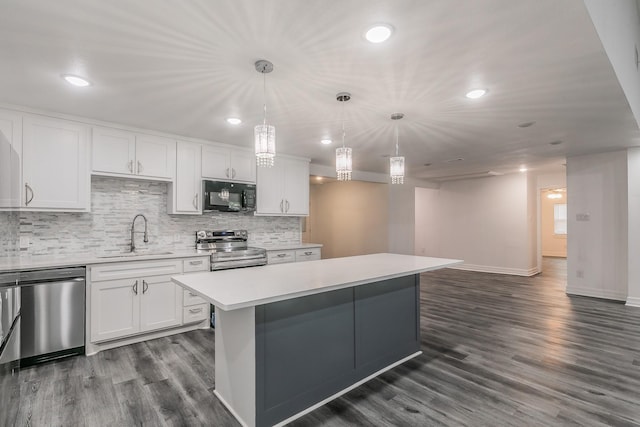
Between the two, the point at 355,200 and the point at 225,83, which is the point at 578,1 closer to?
the point at 225,83

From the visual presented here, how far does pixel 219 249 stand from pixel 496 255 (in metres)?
6.36

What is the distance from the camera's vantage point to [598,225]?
513cm

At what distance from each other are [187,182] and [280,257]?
169 centimetres

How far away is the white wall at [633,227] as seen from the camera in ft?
15.4

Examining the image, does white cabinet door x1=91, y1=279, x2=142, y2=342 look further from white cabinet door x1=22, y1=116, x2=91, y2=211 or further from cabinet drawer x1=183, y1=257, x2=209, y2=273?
white cabinet door x1=22, y1=116, x2=91, y2=211

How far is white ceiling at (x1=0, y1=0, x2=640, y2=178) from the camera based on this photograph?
1628 millimetres

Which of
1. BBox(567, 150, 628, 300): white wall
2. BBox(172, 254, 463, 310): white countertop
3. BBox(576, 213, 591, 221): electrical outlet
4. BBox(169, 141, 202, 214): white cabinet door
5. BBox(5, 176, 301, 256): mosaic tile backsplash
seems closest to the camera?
BBox(172, 254, 463, 310): white countertop

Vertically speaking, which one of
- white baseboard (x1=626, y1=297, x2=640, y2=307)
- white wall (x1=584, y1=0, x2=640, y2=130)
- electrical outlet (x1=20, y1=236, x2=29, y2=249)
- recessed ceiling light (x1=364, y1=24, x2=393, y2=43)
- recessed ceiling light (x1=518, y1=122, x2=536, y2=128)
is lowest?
white baseboard (x1=626, y1=297, x2=640, y2=307)

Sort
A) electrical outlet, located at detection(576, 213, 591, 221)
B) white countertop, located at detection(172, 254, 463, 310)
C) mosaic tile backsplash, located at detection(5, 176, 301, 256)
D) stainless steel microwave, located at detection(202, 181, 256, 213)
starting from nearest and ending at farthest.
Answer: white countertop, located at detection(172, 254, 463, 310)
mosaic tile backsplash, located at detection(5, 176, 301, 256)
stainless steel microwave, located at detection(202, 181, 256, 213)
electrical outlet, located at detection(576, 213, 591, 221)

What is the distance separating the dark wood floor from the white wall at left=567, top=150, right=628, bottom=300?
132cm

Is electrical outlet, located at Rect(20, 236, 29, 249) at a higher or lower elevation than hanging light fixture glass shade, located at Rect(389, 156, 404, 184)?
lower

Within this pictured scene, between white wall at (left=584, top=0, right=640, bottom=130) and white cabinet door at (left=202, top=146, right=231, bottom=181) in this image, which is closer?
white wall at (left=584, top=0, right=640, bottom=130)

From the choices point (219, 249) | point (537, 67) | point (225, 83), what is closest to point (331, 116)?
point (225, 83)

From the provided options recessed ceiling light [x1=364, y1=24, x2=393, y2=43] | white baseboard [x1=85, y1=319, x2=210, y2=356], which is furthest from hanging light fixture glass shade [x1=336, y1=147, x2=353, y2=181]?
white baseboard [x1=85, y1=319, x2=210, y2=356]
